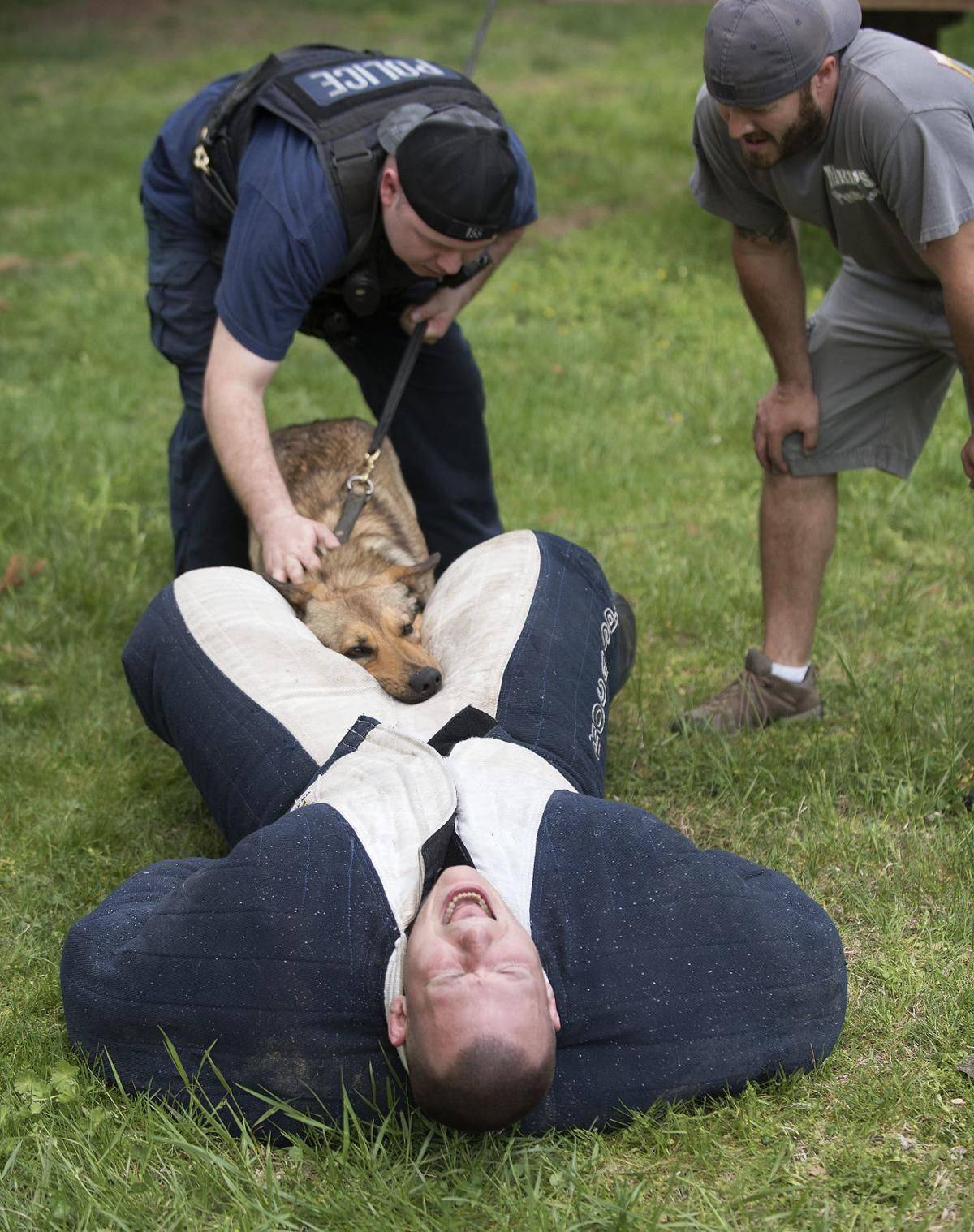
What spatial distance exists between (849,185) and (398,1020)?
9.36 feet

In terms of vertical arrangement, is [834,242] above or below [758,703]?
above

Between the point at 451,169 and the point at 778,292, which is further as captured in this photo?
the point at 778,292

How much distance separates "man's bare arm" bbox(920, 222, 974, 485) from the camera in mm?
3787

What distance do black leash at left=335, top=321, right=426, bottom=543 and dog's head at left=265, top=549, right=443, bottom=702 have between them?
0.13 m

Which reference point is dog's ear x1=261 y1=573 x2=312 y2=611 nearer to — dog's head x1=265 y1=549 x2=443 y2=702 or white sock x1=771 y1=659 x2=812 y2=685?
dog's head x1=265 y1=549 x2=443 y2=702

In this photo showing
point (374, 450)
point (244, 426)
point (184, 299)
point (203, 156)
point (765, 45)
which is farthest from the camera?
point (184, 299)

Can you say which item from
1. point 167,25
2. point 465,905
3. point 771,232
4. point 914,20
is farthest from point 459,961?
point 167,25

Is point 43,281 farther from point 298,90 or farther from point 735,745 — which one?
point 735,745

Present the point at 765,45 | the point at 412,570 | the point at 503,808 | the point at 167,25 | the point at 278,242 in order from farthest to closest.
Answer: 1. the point at 167,25
2. the point at 412,570
3. the point at 278,242
4. the point at 765,45
5. the point at 503,808

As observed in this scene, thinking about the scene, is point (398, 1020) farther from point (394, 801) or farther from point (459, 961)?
point (394, 801)

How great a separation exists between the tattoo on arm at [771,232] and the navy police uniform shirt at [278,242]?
4.57 feet

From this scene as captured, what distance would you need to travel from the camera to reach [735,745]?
4.55 m

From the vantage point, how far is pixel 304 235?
4379 millimetres

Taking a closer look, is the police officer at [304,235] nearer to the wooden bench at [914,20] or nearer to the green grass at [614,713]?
the green grass at [614,713]
